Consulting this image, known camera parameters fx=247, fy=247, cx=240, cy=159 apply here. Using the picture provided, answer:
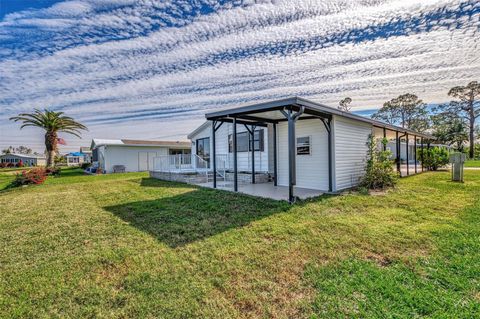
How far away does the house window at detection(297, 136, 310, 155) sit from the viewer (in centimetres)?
956

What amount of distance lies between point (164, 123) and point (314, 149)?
21.5 meters

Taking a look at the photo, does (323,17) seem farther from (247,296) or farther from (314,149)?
(247,296)

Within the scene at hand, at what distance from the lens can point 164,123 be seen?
2731 cm

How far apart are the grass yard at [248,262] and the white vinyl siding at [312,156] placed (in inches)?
110

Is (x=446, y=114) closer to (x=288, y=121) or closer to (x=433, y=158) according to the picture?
(x=433, y=158)

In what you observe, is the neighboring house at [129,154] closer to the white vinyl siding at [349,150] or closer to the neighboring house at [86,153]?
the white vinyl siding at [349,150]

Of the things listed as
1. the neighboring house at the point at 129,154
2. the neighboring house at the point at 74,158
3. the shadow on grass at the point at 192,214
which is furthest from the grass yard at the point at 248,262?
the neighboring house at the point at 74,158

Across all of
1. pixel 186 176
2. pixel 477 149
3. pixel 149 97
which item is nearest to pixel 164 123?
pixel 149 97

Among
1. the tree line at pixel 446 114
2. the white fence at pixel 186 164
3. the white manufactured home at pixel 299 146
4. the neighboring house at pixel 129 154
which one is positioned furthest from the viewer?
the tree line at pixel 446 114

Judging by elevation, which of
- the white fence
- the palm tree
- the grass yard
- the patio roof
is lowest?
the grass yard

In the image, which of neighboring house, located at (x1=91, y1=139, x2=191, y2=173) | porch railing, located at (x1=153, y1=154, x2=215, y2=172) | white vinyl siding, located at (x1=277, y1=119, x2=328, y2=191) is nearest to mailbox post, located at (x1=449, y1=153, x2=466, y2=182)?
white vinyl siding, located at (x1=277, y1=119, x2=328, y2=191)

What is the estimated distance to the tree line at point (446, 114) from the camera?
3512cm

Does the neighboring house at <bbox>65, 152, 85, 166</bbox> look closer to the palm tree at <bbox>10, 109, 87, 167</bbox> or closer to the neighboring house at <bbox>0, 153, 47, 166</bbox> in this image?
the neighboring house at <bbox>0, 153, 47, 166</bbox>

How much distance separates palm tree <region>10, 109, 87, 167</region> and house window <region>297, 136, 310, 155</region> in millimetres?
27855
